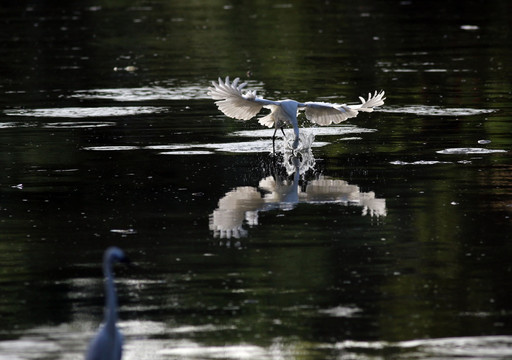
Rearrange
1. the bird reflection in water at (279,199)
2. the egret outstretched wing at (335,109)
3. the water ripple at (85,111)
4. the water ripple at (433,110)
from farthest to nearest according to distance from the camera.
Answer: the water ripple at (85,111)
the water ripple at (433,110)
the egret outstretched wing at (335,109)
the bird reflection in water at (279,199)

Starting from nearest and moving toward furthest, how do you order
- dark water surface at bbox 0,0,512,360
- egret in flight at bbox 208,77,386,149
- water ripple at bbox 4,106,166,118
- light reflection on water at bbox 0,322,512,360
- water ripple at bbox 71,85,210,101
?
light reflection on water at bbox 0,322,512,360, dark water surface at bbox 0,0,512,360, egret in flight at bbox 208,77,386,149, water ripple at bbox 4,106,166,118, water ripple at bbox 71,85,210,101

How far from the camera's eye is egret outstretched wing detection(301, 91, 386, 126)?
1692 centimetres

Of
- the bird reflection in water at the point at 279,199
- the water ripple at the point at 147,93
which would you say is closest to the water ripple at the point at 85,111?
the water ripple at the point at 147,93

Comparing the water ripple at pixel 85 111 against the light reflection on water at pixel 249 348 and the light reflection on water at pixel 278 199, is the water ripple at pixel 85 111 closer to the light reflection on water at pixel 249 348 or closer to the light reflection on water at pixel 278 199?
the light reflection on water at pixel 278 199

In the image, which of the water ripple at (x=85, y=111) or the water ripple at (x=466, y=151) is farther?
the water ripple at (x=85, y=111)

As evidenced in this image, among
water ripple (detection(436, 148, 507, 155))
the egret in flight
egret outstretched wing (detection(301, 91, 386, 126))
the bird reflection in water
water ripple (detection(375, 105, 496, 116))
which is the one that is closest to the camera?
the bird reflection in water

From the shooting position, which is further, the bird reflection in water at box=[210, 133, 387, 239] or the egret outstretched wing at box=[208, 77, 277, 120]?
the egret outstretched wing at box=[208, 77, 277, 120]

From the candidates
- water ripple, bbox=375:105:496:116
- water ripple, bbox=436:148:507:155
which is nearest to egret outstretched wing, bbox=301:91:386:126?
water ripple, bbox=436:148:507:155

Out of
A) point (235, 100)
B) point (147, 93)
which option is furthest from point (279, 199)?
point (147, 93)

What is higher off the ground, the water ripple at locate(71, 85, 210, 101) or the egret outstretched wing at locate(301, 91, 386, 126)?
the egret outstretched wing at locate(301, 91, 386, 126)

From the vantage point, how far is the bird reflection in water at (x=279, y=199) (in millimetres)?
12312

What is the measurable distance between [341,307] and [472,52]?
66.3 ft

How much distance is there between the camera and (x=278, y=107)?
663 inches

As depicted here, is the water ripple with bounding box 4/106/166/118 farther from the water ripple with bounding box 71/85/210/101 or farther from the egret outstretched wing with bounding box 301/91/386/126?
the egret outstretched wing with bounding box 301/91/386/126
